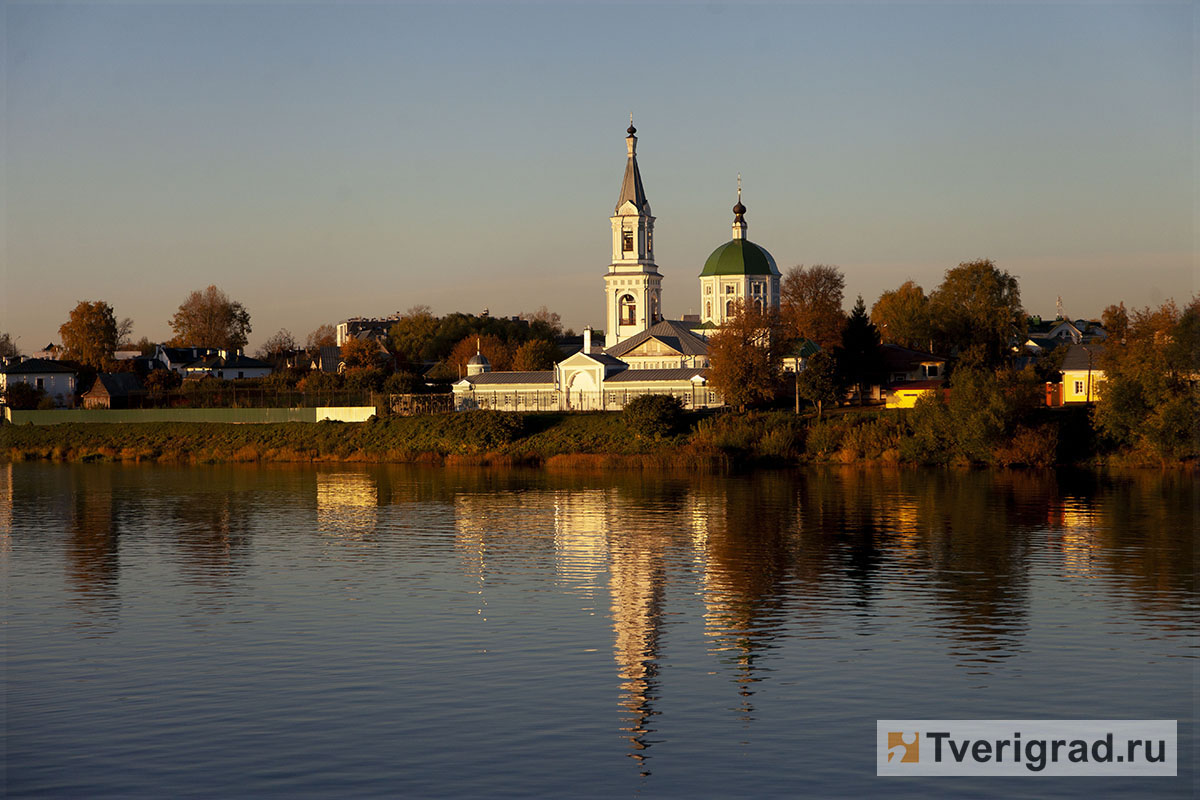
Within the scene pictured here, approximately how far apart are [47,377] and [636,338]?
5859 cm

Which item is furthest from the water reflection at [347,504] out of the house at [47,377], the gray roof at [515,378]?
the house at [47,377]

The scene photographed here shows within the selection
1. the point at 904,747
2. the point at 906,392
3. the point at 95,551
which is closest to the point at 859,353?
the point at 906,392

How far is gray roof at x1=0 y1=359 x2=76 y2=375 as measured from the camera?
120 metres

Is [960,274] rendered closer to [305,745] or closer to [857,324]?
[857,324]

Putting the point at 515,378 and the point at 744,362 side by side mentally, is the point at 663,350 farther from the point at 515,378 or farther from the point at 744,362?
the point at 744,362

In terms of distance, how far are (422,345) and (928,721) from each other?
134 metres

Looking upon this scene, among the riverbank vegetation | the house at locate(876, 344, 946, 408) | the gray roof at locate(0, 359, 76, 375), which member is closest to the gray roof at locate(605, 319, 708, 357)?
the house at locate(876, 344, 946, 408)

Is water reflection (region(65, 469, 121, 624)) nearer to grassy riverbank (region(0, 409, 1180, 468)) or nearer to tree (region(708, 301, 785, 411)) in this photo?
grassy riverbank (region(0, 409, 1180, 468))

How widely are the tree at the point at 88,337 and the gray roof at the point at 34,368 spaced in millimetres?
11610

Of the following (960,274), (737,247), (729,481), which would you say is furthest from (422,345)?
(729,481)

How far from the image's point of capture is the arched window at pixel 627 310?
11706 cm

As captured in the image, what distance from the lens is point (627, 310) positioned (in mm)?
117438

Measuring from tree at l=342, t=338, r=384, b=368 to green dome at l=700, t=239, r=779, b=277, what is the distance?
107 feet

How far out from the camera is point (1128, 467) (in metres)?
62.9
